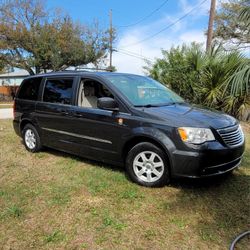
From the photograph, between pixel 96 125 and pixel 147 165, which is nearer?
pixel 147 165

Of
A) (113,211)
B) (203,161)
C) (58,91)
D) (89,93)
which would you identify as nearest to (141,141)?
(203,161)

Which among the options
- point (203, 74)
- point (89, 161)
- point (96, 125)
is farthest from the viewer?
point (203, 74)

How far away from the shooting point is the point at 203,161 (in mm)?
3742

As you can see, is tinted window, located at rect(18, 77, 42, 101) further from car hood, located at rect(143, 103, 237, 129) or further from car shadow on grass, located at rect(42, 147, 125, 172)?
car hood, located at rect(143, 103, 237, 129)

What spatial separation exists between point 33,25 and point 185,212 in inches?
1052

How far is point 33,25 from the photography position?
26.4 m

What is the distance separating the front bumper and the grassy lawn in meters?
0.35

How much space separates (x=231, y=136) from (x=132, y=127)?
1.42 meters

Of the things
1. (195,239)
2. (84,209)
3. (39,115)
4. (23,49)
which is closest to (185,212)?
(195,239)

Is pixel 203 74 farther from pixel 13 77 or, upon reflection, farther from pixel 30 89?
pixel 13 77

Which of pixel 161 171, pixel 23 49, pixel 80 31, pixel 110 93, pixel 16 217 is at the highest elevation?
pixel 80 31

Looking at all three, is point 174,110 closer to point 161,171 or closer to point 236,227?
point 161,171

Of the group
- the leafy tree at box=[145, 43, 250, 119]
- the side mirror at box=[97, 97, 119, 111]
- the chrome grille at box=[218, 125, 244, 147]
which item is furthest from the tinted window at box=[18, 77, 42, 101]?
the leafy tree at box=[145, 43, 250, 119]

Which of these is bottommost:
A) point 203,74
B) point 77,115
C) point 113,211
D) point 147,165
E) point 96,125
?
point 113,211
